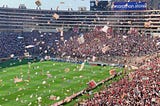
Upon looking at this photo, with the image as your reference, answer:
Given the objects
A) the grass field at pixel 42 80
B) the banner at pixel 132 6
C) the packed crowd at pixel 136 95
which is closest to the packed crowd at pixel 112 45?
the banner at pixel 132 6

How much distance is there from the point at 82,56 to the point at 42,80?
2473cm

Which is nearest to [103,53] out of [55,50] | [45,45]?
[55,50]

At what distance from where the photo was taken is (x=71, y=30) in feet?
346

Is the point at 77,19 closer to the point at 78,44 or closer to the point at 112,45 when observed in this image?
the point at 78,44

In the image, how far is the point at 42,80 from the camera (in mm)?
49156

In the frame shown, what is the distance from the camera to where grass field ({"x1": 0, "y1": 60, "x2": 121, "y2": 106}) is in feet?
129

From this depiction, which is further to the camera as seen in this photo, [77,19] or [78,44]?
[77,19]

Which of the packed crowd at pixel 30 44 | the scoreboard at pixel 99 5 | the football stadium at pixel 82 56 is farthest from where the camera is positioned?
the scoreboard at pixel 99 5

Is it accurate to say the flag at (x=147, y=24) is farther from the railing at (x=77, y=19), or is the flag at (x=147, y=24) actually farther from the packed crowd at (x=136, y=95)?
the packed crowd at (x=136, y=95)

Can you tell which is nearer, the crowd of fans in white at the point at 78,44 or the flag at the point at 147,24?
the crowd of fans in white at the point at 78,44

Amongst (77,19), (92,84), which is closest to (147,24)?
(77,19)

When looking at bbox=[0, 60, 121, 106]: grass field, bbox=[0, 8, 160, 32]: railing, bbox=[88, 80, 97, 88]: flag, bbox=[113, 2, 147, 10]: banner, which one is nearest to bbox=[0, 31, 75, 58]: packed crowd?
bbox=[0, 8, 160, 32]: railing

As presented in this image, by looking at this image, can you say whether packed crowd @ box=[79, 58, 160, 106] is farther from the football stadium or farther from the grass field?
the grass field

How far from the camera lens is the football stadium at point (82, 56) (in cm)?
3632
